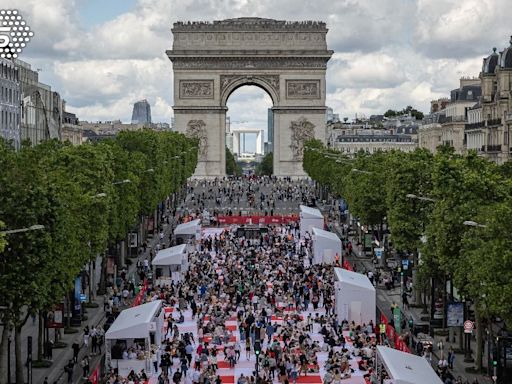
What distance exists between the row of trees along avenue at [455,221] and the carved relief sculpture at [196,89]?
92379mm

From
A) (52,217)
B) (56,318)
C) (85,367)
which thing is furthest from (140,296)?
(52,217)

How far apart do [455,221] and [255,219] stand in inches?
2395

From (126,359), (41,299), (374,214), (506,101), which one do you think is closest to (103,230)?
(126,359)

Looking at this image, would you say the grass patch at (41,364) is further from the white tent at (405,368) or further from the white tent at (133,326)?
the white tent at (405,368)

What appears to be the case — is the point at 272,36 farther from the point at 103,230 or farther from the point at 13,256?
the point at 13,256

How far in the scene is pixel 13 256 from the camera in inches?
1502

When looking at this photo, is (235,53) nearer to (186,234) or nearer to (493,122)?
(493,122)

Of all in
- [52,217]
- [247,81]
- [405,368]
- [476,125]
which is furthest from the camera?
[247,81]

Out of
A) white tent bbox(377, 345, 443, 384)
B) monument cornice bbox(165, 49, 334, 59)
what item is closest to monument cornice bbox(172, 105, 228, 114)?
monument cornice bbox(165, 49, 334, 59)

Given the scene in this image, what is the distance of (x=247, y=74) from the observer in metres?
170

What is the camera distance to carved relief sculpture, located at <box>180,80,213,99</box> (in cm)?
16950

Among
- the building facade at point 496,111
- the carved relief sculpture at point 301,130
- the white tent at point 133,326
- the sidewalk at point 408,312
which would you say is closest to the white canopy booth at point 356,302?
the sidewalk at point 408,312

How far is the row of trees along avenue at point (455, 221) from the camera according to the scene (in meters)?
37.3

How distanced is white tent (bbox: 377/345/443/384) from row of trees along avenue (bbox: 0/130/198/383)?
11885 millimetres
